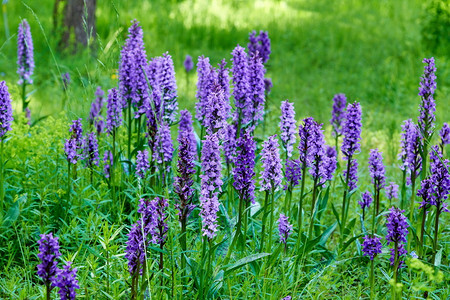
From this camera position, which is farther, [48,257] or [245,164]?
[245,164]

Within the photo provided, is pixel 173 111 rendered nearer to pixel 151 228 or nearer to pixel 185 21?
pixel 151 228

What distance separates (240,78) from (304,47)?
7960 millimetres

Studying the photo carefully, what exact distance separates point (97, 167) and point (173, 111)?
1013mm

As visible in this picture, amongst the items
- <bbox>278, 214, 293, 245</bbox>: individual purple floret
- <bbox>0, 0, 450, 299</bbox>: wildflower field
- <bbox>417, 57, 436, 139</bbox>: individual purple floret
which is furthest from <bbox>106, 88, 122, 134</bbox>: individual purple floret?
<bbox>417, 57, 436, 139</bbox>: individual purple floret

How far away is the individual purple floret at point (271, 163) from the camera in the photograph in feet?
10.2

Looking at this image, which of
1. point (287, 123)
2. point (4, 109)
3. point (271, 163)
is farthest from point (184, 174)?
point (4, 109)

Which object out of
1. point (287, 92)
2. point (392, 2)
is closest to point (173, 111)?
point (287, 92)

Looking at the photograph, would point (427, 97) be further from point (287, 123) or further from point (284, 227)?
point (284, 227)

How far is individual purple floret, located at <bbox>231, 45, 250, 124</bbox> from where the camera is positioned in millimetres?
3830

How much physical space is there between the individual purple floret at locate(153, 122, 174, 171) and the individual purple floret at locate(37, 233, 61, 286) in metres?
1.26

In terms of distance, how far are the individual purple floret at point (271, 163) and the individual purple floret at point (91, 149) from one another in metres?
1.79

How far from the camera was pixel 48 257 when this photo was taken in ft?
8.51

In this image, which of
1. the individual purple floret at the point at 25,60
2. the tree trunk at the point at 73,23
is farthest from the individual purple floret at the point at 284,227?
the tree trunk at the point at 73,23

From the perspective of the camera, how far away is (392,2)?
14727mm
